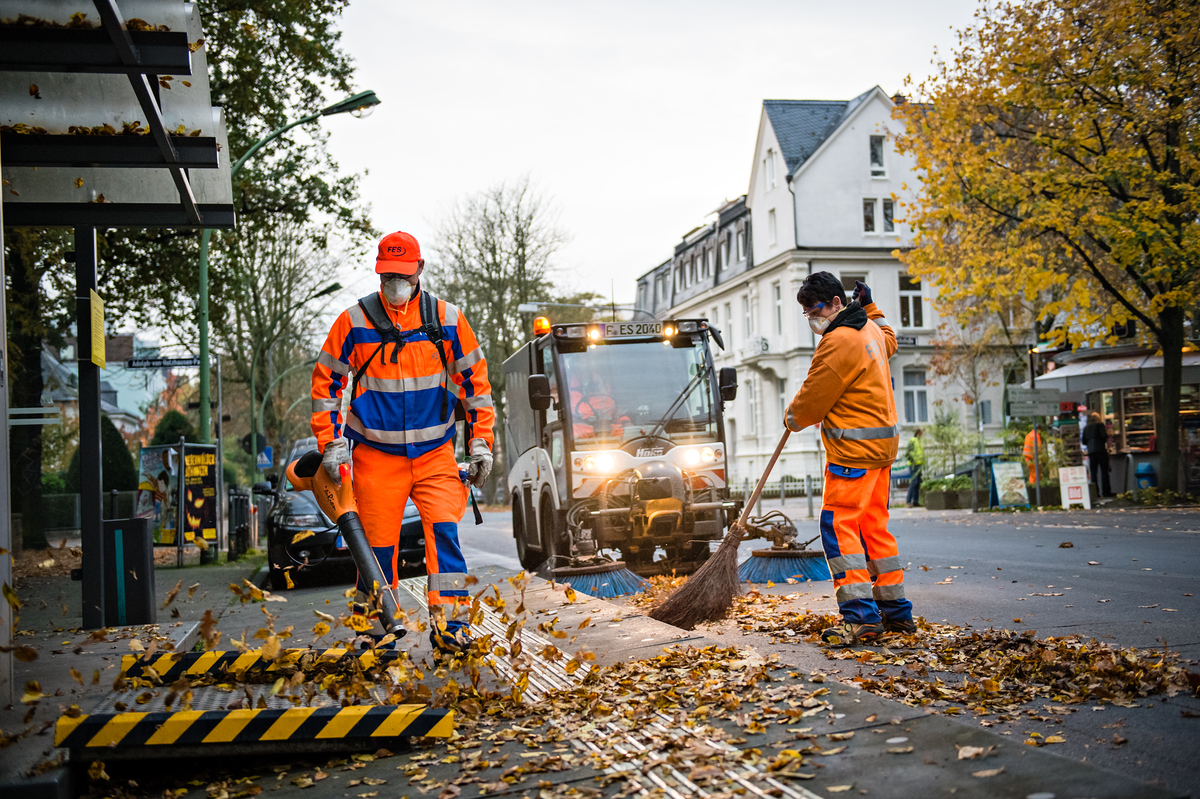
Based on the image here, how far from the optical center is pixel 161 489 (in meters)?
18.2

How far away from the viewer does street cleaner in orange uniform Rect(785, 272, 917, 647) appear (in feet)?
19.4

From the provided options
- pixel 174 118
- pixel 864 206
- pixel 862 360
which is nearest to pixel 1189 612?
pixel 862 360

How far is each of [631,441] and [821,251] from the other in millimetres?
33303

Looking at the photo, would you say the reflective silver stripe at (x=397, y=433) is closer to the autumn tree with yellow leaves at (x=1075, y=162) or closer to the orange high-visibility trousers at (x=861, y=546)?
the orange high-visibility trousers at (x=861, y=546)

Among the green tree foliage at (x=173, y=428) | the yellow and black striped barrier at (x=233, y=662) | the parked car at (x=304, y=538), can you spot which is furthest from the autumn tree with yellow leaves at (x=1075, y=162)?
the green tree foliage at (x=173, y=428)

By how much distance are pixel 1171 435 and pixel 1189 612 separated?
1453cm

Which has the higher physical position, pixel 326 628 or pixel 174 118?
pixel 174 118

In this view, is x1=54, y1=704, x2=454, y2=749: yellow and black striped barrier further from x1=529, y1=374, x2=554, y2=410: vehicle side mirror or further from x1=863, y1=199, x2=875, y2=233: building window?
x1=863, y1=199, x2=875, y2=233: building window

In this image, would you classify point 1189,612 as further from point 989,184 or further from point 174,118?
point 989,184

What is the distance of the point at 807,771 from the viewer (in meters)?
3.39

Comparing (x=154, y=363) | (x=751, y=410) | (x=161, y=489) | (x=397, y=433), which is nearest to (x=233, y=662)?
(x=397, y=433)

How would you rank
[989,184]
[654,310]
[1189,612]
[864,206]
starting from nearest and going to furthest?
[1189,612] < [989,184] < [864,206] < [654,310]

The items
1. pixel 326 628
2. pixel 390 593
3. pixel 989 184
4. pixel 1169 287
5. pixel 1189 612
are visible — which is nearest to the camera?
pixel 326 628

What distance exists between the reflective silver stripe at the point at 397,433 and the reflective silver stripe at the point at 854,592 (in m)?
2.35
